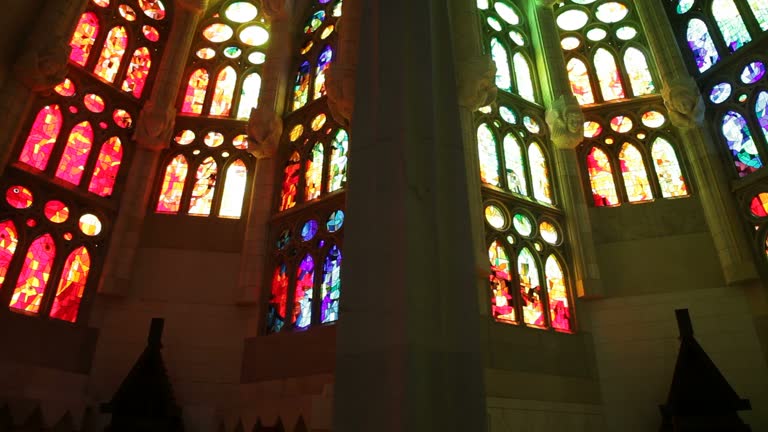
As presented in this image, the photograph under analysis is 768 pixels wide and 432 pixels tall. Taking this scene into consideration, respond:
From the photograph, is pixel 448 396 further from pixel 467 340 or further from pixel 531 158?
pixel 531 158

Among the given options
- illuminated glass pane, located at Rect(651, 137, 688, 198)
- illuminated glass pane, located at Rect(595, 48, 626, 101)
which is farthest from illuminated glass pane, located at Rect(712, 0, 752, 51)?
illuminated glass pane, located at Rect(651, 137, 688, 198)

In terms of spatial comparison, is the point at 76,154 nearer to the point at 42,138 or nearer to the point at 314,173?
the point at 42,138

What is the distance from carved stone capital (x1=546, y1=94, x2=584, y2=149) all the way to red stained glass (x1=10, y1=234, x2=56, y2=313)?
9639 mm

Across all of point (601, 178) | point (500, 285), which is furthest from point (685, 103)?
point (500, 285)

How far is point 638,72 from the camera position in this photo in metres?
12.0

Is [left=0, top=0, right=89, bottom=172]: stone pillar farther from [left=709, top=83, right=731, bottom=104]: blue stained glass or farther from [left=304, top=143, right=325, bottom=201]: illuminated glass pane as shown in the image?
[left=709, top=83, right=731, bottom=104]: blue stained glass

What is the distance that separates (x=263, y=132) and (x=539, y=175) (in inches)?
222

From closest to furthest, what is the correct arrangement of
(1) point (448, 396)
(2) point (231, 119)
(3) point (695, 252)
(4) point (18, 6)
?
(1) point (448, 396) → (4) point (18, 6) → (3) point (695, 252) → (2) point (231, 119)

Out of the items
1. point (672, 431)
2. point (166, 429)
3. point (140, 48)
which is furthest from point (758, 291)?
point (140, 48)

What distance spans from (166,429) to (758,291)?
958cm

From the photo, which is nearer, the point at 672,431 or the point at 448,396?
the point at 448,396

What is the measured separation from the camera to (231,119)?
11.8 m

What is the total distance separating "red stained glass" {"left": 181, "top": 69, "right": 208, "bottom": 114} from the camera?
11.9m

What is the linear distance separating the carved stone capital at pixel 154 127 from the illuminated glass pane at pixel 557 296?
786cm
